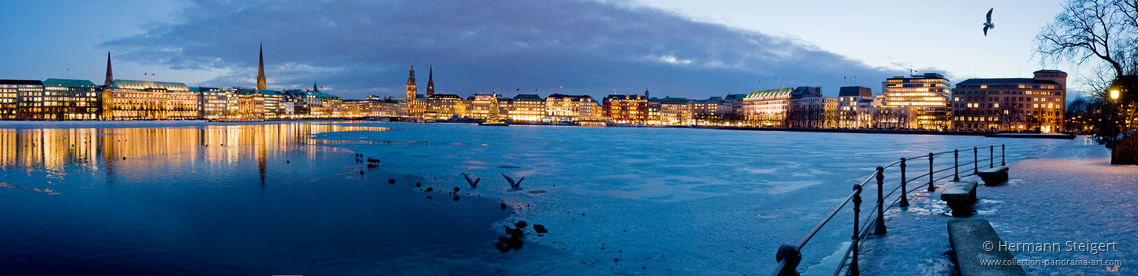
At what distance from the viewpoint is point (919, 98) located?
17588 centimetres

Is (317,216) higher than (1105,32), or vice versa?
(1105,32)

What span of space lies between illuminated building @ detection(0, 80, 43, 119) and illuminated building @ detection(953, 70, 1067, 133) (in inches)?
10339

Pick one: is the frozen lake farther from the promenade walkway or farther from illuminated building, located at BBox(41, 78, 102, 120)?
illuminated building, located at BBox(41, 78, 102, 120)

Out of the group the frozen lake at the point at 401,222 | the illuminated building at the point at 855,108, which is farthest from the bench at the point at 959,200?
the illuminated building at the point at 855,108

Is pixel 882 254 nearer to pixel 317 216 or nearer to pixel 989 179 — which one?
pixel 989 179

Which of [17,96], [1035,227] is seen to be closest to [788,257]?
[1035,227]

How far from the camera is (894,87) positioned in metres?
182

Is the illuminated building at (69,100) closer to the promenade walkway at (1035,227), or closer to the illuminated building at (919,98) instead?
the promenade walkway at (1035,227)

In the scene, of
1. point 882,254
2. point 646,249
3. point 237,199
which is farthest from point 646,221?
point 237,199

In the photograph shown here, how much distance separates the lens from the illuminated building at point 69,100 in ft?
591

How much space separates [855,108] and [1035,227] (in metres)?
199

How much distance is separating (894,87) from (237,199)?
202139 mm

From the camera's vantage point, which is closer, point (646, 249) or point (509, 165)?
point (646, 249)

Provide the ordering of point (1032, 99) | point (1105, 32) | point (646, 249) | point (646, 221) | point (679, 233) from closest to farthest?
point (646, 249)
point (679, 233)
point (646, 221)
point (1105, 32)
point (1032, 99)
